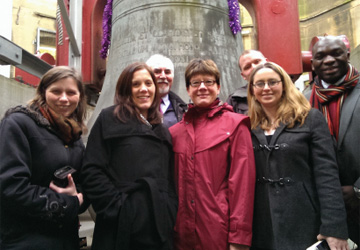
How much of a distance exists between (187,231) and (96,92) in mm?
5661

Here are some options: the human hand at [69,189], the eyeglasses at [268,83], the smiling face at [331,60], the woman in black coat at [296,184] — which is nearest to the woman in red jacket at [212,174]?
the woman in black coat at [296,184]

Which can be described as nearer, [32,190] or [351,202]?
[32,190]

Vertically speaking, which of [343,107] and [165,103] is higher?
[165,103]

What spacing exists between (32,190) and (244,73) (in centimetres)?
193

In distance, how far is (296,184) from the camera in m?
1.83

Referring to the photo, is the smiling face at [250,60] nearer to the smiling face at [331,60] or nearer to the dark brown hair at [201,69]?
the smiling face at [331,60]

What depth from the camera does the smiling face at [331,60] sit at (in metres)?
2.25

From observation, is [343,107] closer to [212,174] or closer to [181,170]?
[212,174]

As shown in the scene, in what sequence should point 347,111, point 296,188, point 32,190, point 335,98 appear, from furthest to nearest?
point 335,98 → point 347,111 → point 296,188 → point 32,190

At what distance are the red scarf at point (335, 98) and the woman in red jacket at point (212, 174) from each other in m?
0.60

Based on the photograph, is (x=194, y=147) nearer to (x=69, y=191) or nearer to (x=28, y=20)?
(x=69, y=191)

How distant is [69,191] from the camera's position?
174 centimetres

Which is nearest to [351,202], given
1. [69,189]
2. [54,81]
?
[69,189]

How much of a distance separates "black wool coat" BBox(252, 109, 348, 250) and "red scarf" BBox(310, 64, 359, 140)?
312mm
